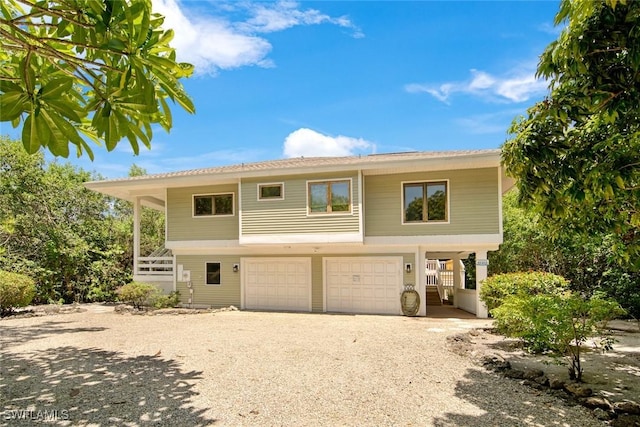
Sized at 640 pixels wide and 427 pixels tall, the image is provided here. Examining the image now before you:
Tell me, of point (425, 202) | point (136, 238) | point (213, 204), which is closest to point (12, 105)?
point (425, 202)

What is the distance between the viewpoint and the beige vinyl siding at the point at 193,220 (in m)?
13.9

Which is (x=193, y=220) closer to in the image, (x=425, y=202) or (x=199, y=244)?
(x=199, y=244)

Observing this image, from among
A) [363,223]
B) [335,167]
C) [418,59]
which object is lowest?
[363,223]

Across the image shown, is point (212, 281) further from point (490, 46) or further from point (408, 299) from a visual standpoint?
point (490, 46)

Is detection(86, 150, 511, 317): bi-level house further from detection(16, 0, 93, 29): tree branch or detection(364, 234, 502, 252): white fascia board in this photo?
detection(16, 0, 93, 29): tree branch

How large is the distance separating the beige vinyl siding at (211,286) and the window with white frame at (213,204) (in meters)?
1.65

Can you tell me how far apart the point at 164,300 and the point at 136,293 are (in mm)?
1037

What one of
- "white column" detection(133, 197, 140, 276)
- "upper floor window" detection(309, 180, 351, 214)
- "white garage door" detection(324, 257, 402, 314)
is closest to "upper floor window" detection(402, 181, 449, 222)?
"white garage door" detection(324, 257, 402, 314)

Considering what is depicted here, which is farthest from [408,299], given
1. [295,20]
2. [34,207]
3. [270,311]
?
[34,207]

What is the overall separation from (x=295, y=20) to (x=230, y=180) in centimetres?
897

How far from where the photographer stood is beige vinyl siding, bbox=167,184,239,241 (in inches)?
547

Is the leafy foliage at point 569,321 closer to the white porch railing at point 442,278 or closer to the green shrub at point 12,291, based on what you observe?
the white porch railing at point 442,278

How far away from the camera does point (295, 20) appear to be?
5102mm

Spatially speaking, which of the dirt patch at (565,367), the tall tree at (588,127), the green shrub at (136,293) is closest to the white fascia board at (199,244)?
the green shrub at (136,293)
